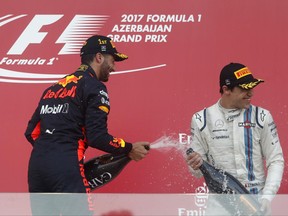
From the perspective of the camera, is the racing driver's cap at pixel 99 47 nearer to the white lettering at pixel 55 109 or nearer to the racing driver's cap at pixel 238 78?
the white lettering at pixel 55 109

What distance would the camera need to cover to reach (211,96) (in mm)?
4281

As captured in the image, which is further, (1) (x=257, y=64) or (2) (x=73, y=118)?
(1) (x=257, y=64)

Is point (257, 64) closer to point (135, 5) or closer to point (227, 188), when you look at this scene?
point (135, 5)

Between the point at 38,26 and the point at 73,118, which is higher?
the point at 38,26

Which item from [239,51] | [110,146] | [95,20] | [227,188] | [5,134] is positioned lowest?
[227,188]

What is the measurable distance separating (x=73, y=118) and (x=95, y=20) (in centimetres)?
140

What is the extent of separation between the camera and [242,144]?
3131 millimetres

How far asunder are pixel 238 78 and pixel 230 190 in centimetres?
55

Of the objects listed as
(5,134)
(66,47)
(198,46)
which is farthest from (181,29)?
(5,134)

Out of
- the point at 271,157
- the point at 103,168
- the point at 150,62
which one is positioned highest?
the point at 150,62

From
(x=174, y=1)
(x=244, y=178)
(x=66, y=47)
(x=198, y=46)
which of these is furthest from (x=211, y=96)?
(x=244, y=178)

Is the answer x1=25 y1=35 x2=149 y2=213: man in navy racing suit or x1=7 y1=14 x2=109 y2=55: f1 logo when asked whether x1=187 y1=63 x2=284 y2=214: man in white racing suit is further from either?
x1=7 y1=14 x2=109 y2=55: f1 logo

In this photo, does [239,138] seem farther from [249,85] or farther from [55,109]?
[55,109]

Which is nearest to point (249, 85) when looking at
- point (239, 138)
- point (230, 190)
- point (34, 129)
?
point (239, 138)
